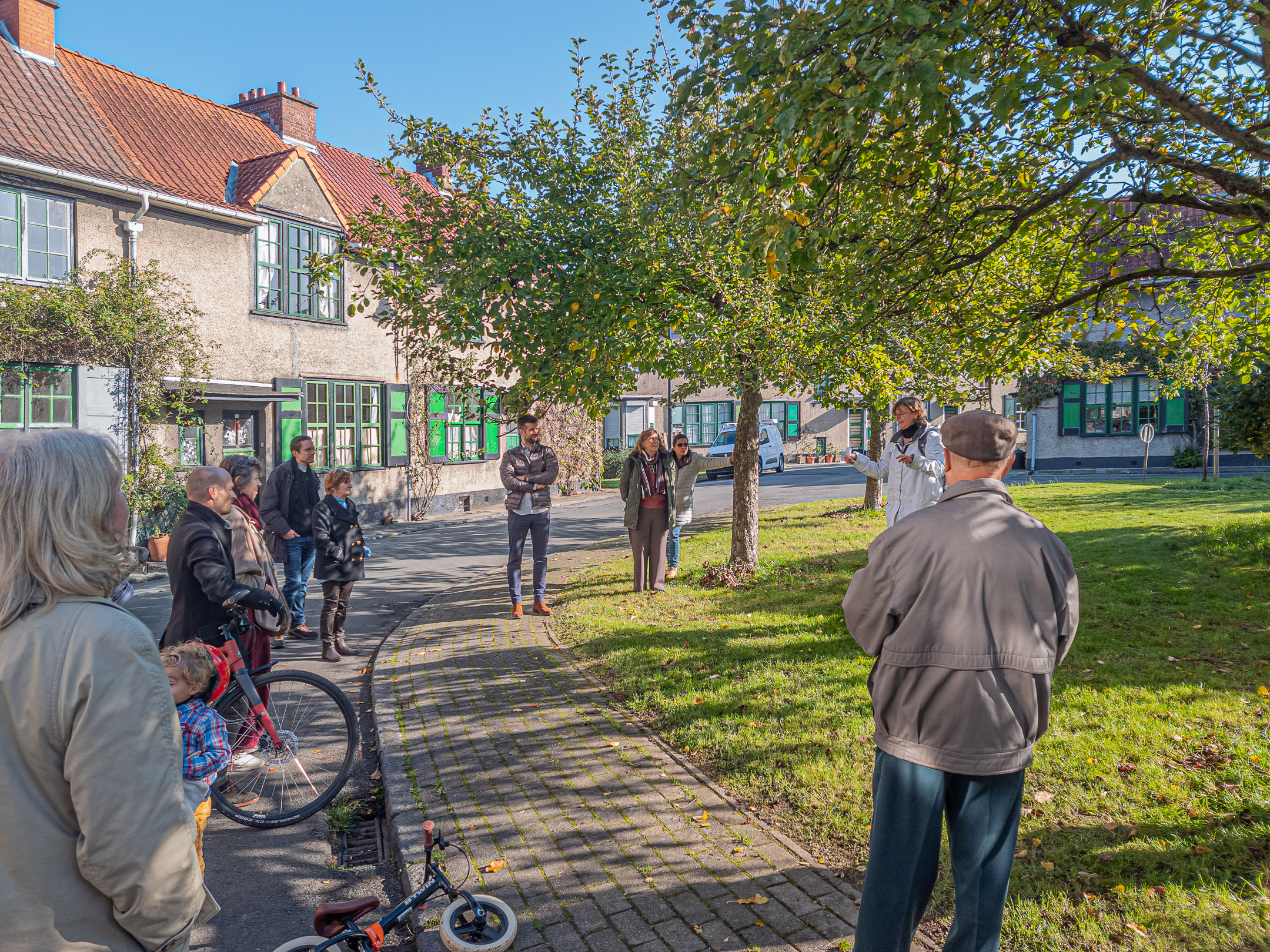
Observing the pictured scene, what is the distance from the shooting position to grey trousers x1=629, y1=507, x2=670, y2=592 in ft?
31.7

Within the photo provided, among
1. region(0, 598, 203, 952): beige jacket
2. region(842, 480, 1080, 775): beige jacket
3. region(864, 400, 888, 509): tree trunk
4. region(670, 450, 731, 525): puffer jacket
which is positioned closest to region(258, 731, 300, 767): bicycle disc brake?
region(0, 598, 203, 952): beige jacket

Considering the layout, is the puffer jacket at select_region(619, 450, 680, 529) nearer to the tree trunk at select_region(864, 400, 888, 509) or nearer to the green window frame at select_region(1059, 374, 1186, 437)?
the tree trunk at select_region(864, 400, 888, 509)

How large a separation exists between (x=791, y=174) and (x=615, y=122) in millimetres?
5043

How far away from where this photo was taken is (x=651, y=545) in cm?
973

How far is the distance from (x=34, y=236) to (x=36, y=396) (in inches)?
101

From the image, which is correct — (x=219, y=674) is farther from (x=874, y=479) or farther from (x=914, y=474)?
(x=874, y=479)

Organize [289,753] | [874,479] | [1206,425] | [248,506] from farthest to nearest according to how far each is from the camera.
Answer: [1206,425]
[874,479]
[248,506]
[289,753]

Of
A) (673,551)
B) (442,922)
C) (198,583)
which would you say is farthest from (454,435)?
(442,922)

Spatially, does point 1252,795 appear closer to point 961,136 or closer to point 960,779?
point 960,779

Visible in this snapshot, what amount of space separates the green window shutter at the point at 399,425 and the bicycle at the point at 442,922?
17669mm

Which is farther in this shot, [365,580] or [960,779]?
[365,580]

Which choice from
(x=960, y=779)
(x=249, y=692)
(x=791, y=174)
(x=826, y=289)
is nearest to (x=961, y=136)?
(x=826, y=289)

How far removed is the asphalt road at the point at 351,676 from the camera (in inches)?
143

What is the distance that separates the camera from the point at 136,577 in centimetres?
1152
